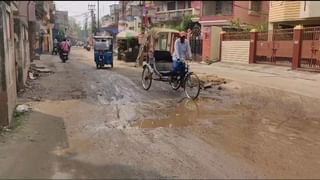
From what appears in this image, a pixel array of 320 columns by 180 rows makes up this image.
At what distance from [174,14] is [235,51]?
2271cm

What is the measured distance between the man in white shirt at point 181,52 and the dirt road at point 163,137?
0.85 metres

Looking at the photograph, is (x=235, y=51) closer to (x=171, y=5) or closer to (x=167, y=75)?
(x=167, y=75)

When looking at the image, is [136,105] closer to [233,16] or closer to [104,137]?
[104,137]

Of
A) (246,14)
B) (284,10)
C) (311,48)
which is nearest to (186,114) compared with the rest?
(311,48)

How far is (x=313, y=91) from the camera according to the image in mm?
13820

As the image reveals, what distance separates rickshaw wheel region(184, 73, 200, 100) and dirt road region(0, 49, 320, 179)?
27 cm

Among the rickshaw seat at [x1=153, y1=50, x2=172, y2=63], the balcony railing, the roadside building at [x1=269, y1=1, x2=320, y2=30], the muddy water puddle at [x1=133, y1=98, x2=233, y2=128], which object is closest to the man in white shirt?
the rickshaw seat at [x1=153, y1=50, x2=172, y2=63]

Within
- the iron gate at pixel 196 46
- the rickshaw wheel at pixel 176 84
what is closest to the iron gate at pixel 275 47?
the iron gate at pixel 196 46

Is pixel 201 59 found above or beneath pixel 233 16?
beneath

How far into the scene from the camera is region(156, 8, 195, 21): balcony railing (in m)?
48.2

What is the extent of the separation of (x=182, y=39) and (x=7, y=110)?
20.8 ft

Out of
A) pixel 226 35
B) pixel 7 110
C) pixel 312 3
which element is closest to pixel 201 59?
pixel 226 35

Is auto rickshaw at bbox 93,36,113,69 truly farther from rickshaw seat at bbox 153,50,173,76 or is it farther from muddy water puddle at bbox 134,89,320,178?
muddy water puddle at bbox 134,89,320,178

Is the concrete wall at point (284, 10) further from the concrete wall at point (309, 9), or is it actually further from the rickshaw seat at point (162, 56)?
the rickshaw seat at point (162, 56)
